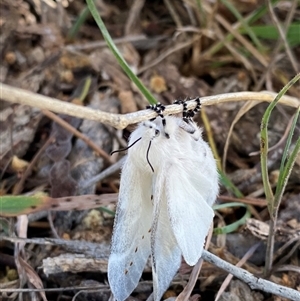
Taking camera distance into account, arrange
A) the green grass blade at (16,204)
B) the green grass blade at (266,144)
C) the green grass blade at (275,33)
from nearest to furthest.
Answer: the green grass blade at (266,144)
the green grass blade at (16,204)
the green grass blade at (275,33)

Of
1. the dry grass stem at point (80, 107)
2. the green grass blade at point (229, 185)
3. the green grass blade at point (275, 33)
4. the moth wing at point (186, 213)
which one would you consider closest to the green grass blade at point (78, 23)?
the green grass blade at point (275, 33)

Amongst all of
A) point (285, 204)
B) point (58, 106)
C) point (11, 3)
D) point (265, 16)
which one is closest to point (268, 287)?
point (285, 204)

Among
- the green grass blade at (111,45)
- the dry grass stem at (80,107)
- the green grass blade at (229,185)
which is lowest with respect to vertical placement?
the green grass blade at (229,185)

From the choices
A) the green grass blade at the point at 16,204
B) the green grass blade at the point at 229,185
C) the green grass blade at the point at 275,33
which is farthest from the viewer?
the green grass blade at the point at 275,33

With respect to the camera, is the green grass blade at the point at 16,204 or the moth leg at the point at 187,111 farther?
the green grass blade at the point at 16,204

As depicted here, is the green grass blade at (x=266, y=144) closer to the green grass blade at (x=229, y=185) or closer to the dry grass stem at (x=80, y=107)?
the dry grass stem at (x=80, y=107)

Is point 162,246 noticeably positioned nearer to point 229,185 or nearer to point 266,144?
point 266,144

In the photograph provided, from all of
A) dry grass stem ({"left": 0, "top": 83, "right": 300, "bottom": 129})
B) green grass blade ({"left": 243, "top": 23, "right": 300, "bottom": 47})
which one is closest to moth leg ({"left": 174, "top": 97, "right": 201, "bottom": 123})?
dry grass stem ({"left": 0, "top": 83, "right": 300, "bottom": 129})

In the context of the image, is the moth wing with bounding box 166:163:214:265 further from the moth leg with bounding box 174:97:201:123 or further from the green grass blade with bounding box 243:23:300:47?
the green grass blade with bounding box 243:23:300:47
